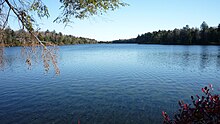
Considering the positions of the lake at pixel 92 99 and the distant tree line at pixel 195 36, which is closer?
the lake at pixel 92 99

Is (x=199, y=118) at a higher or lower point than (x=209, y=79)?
higher

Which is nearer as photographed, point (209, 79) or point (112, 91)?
point (112, 91)

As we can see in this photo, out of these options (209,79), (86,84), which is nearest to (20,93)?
(86,84)

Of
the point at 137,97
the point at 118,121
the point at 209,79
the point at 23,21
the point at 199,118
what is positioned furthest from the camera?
the point at 209,79

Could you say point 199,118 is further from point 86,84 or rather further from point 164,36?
point 164,36

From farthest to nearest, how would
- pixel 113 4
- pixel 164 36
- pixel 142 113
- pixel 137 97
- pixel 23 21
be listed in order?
1. pixel 164 36
2. pixel 137 97
3. pixel 142 113
4. pixel 23 21
5. pixel 113 4

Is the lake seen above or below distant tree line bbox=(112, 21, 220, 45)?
below

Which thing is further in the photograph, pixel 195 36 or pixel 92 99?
pixel 195 36

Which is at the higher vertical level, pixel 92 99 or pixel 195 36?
pixel 195 36

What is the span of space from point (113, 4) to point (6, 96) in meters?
15.3

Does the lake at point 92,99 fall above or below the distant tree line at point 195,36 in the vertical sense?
below

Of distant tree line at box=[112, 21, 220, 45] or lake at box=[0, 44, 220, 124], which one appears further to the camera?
distant tree line at box=[112, 21, 220, 45]

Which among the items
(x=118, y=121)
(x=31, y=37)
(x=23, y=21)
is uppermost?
(x=23, y=21)

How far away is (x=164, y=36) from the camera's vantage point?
14550 centimetres
